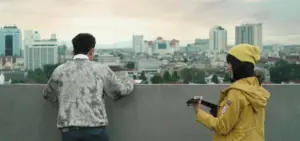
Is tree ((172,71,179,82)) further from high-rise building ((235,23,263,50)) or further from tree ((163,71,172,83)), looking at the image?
high-rise building ((235,23,263,50))

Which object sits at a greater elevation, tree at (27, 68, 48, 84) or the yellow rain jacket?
tree at (27, 68, 48, 84)

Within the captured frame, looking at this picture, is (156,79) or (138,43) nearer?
(156,79)

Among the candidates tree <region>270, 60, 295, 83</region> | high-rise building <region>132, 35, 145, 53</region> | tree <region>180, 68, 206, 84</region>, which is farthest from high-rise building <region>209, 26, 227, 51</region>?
tree <region>270, 60, 295, 83</region>

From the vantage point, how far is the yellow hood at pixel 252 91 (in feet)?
8.18

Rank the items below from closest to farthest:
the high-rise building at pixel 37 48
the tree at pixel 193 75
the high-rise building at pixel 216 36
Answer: the tree at pixel 193 75
the high-rise building at pixel 37 48
the high-rise building at pixel 216 36

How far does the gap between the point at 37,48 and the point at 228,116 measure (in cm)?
408

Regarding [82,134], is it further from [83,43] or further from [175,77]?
[175,77]

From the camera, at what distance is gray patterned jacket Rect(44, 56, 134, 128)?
3.03 metres

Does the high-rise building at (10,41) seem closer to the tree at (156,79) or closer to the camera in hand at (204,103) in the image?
the tree at (156,79)

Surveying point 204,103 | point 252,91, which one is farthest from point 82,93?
point 252,91

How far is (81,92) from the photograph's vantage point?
303 centimetres

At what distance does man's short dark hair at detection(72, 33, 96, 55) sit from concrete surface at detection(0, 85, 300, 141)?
950 mm

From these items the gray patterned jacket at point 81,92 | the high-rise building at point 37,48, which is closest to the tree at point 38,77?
the high-rise building at point 37,48

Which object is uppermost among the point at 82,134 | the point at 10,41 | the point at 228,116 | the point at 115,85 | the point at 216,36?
the point at 216,36
